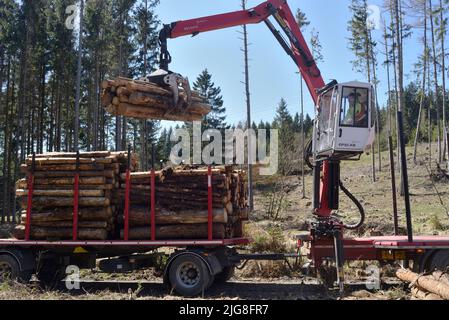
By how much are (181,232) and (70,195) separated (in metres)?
2.68

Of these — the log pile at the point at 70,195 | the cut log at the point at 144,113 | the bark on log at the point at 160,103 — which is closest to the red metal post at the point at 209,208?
the cut log at the point at 144,113

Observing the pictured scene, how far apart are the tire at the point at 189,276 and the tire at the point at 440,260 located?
4660mm

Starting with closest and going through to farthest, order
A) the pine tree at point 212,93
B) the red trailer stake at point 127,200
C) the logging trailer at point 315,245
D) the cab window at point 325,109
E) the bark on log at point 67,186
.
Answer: the logging trailer at point 315,245 < the red trailer stake at point 127,200 < the bark on log at point 67,186 < the cab window at point 325,109 < the pine tree at point 212,93

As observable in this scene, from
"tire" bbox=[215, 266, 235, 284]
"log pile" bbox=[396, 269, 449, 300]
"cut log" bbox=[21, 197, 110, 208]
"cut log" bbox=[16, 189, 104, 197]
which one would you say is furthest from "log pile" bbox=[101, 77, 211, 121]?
"log pile" bbox=[396, 269, 449, 300]

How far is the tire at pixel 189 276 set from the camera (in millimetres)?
9969

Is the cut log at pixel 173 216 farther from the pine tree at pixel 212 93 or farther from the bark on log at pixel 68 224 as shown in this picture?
the pine tree at pixel 212 93

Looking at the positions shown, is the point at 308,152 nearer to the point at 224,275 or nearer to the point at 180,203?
the point at 180,203

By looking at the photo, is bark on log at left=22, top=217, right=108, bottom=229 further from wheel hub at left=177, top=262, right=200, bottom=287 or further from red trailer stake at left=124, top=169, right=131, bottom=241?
wheel hub at left=177, top=262, right=200, bottom=287

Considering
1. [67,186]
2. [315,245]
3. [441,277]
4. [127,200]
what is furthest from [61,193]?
[441,277]

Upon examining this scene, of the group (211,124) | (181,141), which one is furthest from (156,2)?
(211,124)

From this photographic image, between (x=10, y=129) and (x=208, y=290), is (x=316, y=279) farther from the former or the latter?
(x=10, y=129)

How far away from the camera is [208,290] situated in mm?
10633
